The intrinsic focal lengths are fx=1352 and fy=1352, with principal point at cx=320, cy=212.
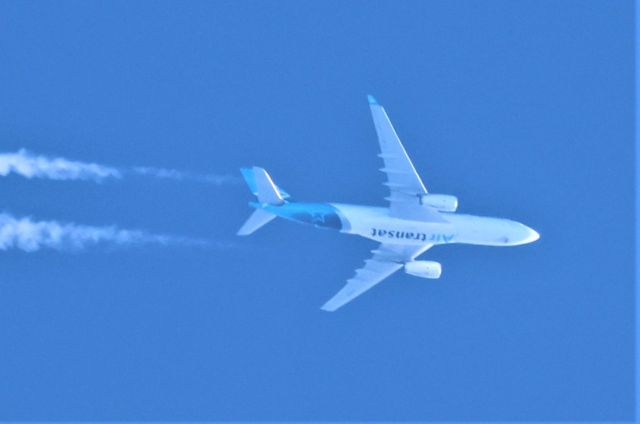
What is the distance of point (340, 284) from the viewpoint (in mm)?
48344

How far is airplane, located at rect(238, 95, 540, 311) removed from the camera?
4481 cm

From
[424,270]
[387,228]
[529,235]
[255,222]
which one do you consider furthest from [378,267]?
[529,235]

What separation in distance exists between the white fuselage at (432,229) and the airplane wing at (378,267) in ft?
4.33

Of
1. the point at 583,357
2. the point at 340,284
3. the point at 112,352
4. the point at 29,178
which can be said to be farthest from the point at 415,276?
the point at 29,178

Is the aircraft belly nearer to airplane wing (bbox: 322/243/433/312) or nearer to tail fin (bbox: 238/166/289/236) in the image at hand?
airplane wing (bbox: 322/243/433/312)

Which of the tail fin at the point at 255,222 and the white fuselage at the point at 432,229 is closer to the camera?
the white fuselage at the point at 432,229

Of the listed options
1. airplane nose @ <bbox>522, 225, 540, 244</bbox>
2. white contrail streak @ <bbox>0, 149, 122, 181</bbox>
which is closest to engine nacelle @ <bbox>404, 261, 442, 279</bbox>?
airplane nose @ <bbox>522, 225, 540, 244</bbox>

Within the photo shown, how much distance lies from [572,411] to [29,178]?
21.5 meters

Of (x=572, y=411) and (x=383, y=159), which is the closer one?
(x=383, y=159)

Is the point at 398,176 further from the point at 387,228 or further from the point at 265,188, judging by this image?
the point at 265,188

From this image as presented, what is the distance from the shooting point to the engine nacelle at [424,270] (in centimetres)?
4638

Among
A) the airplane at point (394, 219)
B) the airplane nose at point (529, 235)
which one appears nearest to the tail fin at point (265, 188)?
the airplane at point (394, 219)

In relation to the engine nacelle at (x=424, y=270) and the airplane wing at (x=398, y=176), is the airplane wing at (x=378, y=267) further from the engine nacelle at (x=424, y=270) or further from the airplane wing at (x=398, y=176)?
the airplane wing at (x=398, y=176)

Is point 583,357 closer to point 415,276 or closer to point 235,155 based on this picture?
point 415,276
